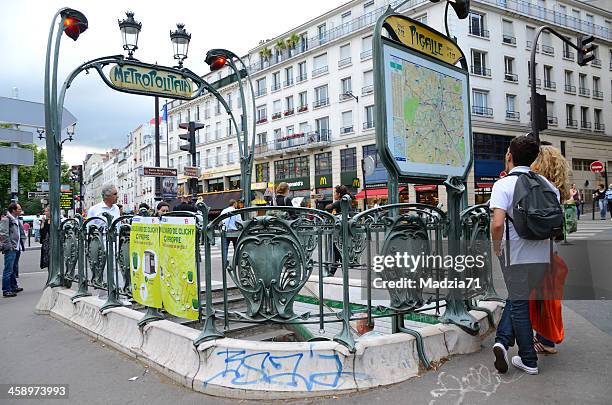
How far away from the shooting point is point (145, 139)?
7488 cm

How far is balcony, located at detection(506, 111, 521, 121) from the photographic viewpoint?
34.8 meters

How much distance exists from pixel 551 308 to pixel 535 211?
0.93 meters

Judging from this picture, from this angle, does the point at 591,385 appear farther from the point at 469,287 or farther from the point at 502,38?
the point at 502,38

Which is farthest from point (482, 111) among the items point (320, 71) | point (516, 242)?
point (516, 242)

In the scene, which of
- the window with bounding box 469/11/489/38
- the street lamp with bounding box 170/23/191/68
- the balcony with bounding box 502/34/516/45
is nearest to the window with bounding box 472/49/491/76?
the window with bounding box 469/11/489/38

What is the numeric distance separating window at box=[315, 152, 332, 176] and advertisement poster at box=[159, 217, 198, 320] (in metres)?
36.2

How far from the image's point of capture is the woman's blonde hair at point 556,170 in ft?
13.2

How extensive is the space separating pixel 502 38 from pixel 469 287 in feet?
115

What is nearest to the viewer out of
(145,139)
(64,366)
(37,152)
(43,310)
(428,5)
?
(64,366)

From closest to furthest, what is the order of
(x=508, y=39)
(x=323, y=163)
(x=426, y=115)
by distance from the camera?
(x=426, y=115)
(x=508, y=39)
(x=323, y=163)

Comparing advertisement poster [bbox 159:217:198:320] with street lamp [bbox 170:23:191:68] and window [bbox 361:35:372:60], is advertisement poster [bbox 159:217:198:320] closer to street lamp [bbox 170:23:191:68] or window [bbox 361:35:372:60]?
street lamp [bbox 170:23:191:68]

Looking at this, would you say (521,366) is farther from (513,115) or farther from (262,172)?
(262,172)

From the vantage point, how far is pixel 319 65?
1609 inches

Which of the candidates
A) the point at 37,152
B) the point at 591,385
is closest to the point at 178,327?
the point at 591,385
